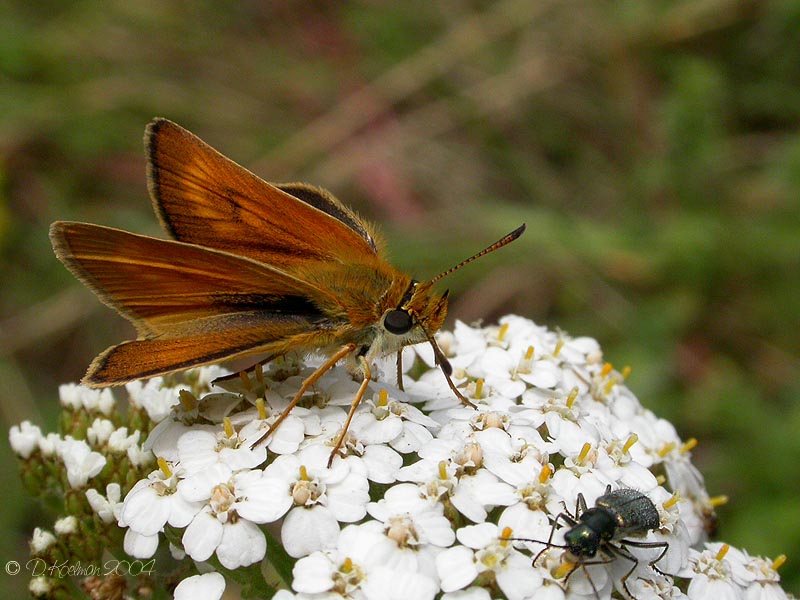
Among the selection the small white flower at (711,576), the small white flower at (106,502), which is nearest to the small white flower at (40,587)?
the small white flower at (106,502)

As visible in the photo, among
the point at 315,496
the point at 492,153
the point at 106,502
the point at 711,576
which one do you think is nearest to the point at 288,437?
the point at 315,496

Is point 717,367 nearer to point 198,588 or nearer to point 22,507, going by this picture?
point 198,588

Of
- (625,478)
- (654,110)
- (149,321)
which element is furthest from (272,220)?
(654,110)

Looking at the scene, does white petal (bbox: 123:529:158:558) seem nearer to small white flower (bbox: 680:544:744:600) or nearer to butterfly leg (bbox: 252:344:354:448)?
butterfly leg (bbox: 252:344:354:448)

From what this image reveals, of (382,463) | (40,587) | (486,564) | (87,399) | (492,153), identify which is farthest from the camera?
(492,153)

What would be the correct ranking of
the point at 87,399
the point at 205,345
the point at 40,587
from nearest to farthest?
the point at 205,345 → the point at 40,587 → the point at 87,399

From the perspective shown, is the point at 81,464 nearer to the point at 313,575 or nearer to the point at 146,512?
the point at 146,512
